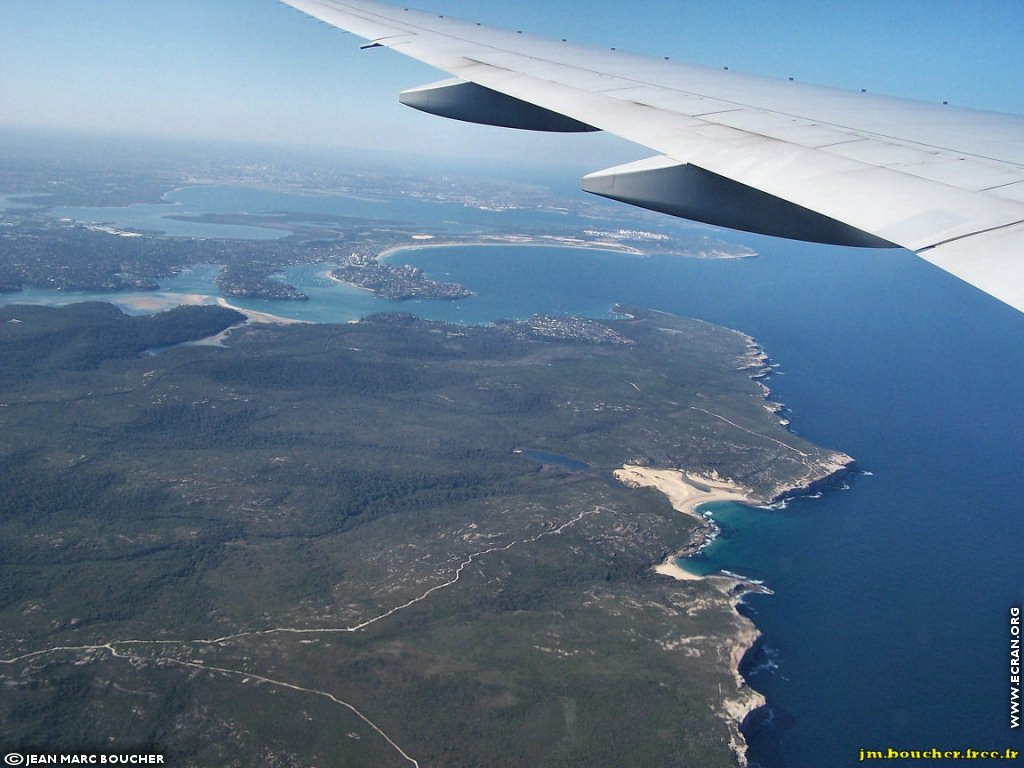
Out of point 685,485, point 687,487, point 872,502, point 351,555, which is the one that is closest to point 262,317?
point 351,555

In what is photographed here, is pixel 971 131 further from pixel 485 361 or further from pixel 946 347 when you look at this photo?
pixel 946 347

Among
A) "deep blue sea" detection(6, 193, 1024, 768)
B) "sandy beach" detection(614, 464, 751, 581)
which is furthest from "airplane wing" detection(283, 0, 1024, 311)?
"sandy beach" detection(614, 464, 751, 581)

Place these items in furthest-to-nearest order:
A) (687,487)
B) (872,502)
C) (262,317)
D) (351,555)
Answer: (262,317) < (872,502) < (687,487) < (351,555)

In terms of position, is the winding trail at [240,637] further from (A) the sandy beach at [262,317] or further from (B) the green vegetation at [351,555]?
(A) the sandy beach at [262,317]

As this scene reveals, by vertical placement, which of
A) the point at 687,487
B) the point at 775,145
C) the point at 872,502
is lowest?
the point at 872,502

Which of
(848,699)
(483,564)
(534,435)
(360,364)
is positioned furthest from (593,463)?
(360,364)

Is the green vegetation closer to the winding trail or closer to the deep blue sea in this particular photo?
the winding trail

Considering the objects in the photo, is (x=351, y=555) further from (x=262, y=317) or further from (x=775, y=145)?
(x=262, y=317)

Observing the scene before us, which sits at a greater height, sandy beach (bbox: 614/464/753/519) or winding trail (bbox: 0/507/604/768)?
sandy beach (bbox: 614/464/753/519)
